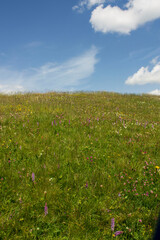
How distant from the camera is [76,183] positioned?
412 cm

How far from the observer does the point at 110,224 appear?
10.7ft

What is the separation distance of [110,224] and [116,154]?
92.3 inches

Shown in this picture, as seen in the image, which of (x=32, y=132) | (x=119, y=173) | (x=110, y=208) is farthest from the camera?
(x=32, y=132)

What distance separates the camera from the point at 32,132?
6367mm

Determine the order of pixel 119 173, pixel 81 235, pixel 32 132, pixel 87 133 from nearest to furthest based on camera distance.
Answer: pixel 81 235 → pixel 119 173 → pixel 32 132 → pixel 87 133

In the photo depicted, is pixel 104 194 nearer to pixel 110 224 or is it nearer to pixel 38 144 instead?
pixel 110 224

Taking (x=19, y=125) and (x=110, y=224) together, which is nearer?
(x=110, y=224)

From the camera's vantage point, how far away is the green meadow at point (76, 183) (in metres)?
3.19

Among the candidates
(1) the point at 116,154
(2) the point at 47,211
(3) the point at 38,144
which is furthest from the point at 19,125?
(2) the point at 47,211

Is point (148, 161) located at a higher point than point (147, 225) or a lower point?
higher

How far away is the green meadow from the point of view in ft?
10.5

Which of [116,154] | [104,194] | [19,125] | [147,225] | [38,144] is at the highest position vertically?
[19,125]

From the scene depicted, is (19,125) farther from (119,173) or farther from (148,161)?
(148,161)

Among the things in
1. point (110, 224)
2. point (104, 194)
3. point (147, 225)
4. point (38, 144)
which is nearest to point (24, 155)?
point (38, 144)
